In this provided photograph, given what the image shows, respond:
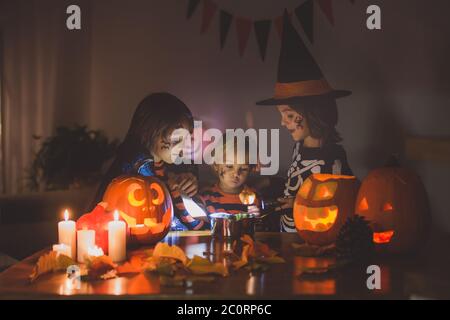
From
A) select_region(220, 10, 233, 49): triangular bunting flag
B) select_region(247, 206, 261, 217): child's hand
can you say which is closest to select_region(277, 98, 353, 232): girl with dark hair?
select_region(247, 206, 261, 217): child's hand

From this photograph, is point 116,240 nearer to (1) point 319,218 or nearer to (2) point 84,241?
(2) point 84,241

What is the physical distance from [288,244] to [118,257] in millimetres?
577

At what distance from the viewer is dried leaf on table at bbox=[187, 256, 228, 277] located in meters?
1.45

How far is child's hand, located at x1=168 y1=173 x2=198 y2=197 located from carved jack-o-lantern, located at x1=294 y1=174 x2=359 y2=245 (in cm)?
60

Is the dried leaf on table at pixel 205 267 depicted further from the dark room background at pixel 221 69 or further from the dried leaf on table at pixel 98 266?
the dark room background at pixel 221 69

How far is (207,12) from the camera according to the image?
221 cm

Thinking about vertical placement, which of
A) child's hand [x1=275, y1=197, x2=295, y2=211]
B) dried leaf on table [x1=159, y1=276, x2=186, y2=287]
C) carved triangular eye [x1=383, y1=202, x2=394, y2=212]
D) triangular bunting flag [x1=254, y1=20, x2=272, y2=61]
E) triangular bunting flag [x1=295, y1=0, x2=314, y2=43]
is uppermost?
triangular bunting flag [x1=295, y1=0, x2=314, y2=43]

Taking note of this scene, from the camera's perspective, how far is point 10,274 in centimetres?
150

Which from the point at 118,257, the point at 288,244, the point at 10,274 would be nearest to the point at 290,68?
the point at 288,244

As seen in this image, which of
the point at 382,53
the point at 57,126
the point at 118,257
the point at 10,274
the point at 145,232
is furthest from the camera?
the point at 57,126

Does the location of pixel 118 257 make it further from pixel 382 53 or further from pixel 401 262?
pixel 382 53

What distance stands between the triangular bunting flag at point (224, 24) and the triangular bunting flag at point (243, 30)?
0.04m

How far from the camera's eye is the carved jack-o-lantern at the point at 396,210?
66.0 inches

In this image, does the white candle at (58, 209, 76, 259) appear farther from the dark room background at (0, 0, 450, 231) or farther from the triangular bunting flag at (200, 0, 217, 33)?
the triangular bunting flag at (200, 0, 217, 33)
